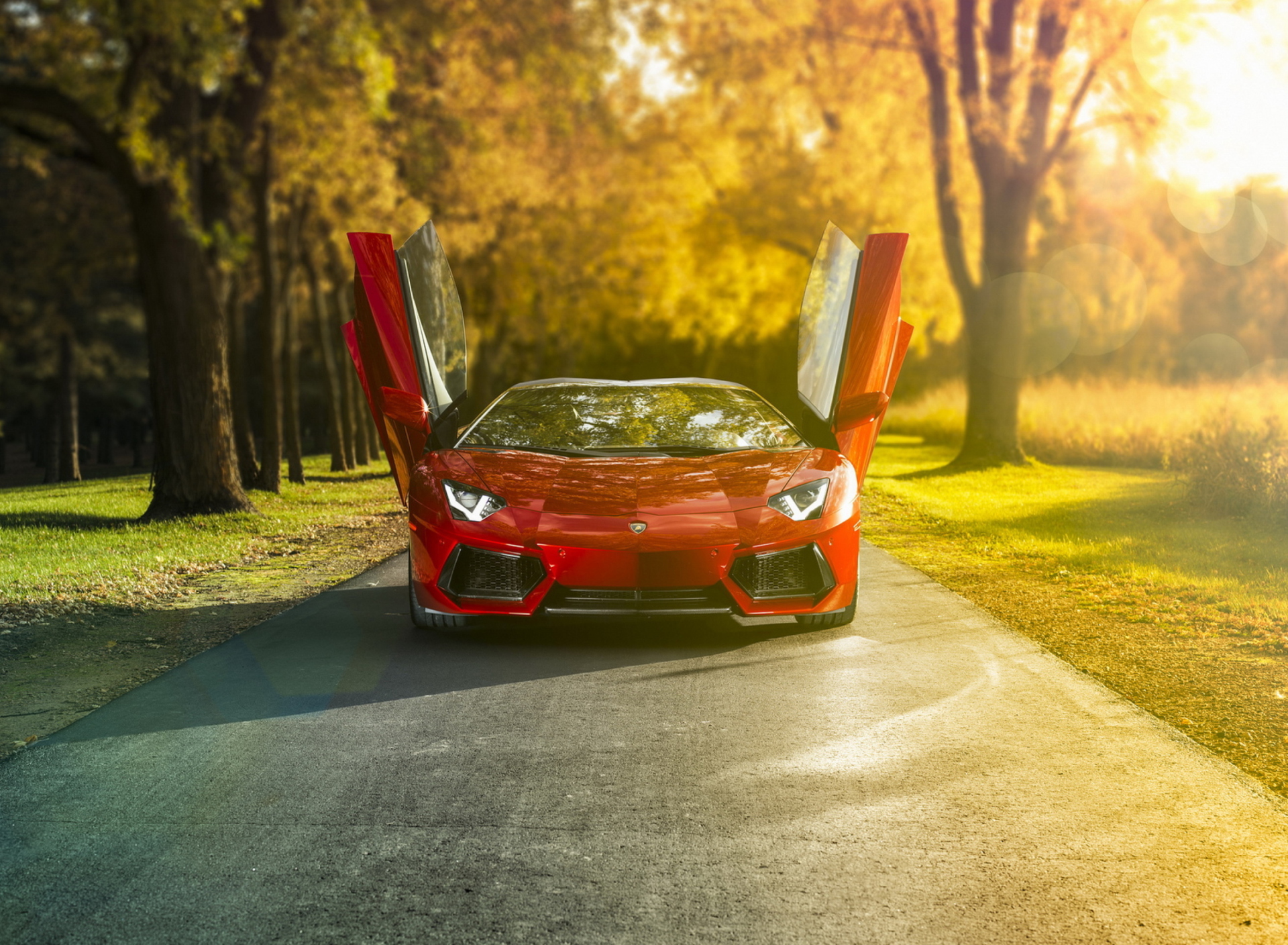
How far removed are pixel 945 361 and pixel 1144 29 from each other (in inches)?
1745

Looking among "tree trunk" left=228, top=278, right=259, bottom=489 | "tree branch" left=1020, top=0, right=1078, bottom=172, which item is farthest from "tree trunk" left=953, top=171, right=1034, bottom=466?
"tree trunk" left=228, top=278, right=259, bottom=489

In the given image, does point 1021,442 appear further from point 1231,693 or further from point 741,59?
point 1231,693

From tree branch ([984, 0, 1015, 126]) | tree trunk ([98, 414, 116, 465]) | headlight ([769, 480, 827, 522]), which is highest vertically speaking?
tree branch ([984, 0, 1015, 126])

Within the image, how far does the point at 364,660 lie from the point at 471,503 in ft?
3.26

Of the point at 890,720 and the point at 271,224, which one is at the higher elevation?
the point at 271,224

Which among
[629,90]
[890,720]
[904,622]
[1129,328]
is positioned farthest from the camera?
[1129,328]

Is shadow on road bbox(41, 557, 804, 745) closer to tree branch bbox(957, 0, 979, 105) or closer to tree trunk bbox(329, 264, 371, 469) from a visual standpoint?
tree branch bbox(957, 0, 979, 105)

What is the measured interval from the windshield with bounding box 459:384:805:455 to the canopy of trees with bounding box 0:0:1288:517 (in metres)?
5.55

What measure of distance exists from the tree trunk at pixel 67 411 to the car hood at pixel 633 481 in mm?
26301

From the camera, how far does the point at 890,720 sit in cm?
518

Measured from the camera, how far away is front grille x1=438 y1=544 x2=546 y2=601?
6.42 metres

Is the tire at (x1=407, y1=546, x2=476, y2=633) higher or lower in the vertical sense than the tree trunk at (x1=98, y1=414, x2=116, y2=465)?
higher

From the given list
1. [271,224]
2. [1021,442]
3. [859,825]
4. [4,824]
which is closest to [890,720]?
[859,825]

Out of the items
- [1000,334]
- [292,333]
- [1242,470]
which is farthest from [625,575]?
[292,333]
